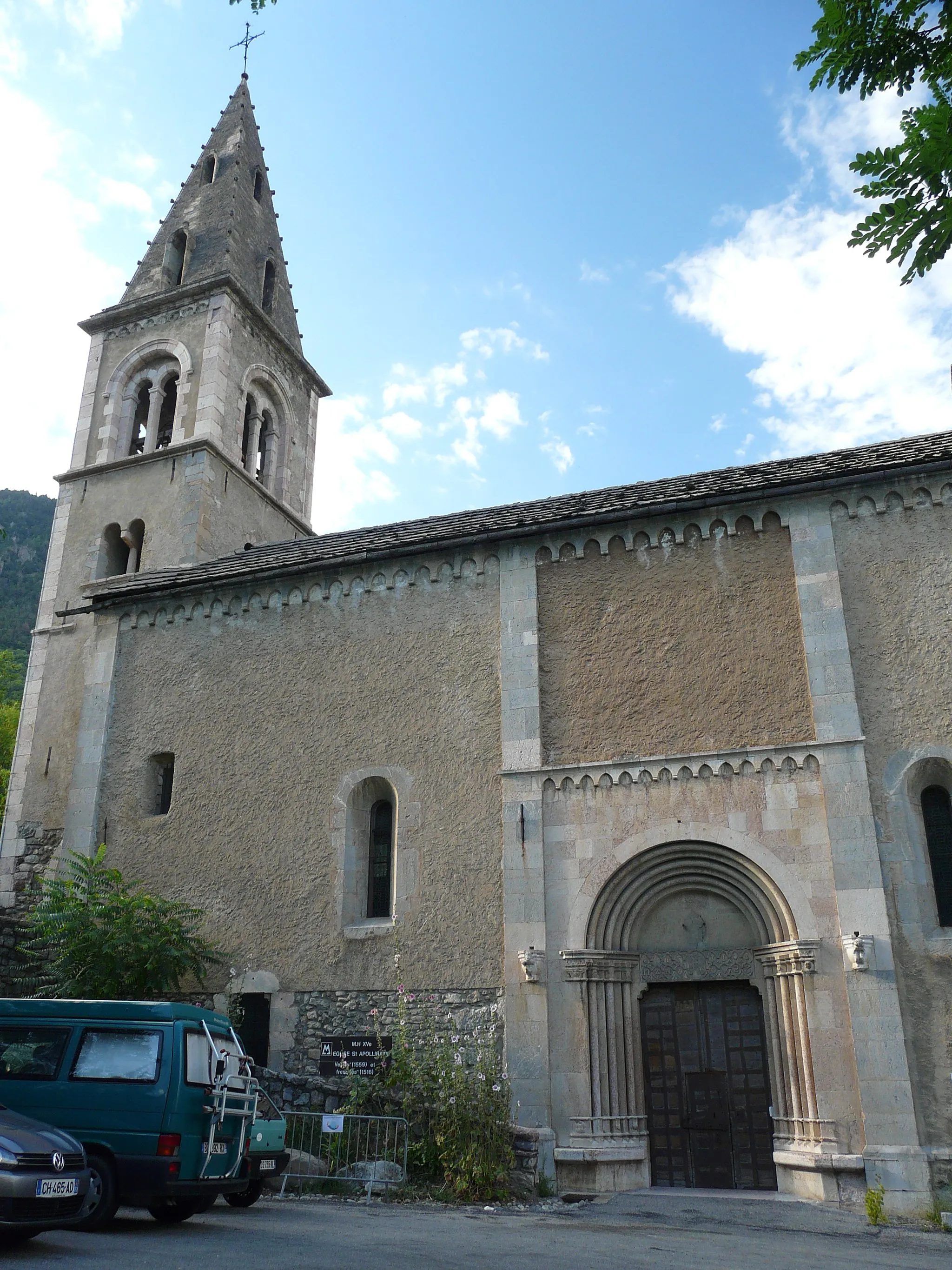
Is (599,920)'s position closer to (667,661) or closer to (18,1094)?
(667,661)

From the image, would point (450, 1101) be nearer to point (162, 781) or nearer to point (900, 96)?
A: point (162, 781)

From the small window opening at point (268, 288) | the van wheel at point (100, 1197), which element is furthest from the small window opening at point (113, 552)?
the van wheel at point (100, 1197)

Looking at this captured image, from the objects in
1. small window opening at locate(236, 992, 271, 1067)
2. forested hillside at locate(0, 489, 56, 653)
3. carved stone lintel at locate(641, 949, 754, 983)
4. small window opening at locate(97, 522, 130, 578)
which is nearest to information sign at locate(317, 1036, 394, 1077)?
small window opening at locate(236, 992, 271, 1067)

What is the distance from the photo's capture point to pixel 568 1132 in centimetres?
1254

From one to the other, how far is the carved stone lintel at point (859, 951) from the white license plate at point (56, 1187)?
837 centimetres

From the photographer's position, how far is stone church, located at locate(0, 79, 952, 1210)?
12.3 meters

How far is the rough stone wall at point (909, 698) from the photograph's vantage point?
1160 centimetres

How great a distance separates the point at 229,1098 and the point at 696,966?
6.17 meters

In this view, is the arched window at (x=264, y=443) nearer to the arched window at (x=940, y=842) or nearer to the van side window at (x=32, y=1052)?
the van side window at (x=32, y=1052)

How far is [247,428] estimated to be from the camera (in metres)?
23.5

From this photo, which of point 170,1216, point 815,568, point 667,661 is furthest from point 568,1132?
point 815,568

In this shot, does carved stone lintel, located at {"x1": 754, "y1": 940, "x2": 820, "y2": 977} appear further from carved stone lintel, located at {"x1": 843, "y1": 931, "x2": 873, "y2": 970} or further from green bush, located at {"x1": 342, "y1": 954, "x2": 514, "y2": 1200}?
green bush, located at {"x1": 342, "y1": 954, "x2": 514, "y2": 1200}

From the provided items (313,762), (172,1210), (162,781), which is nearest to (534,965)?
(313,762)

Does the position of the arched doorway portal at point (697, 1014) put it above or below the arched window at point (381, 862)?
below
